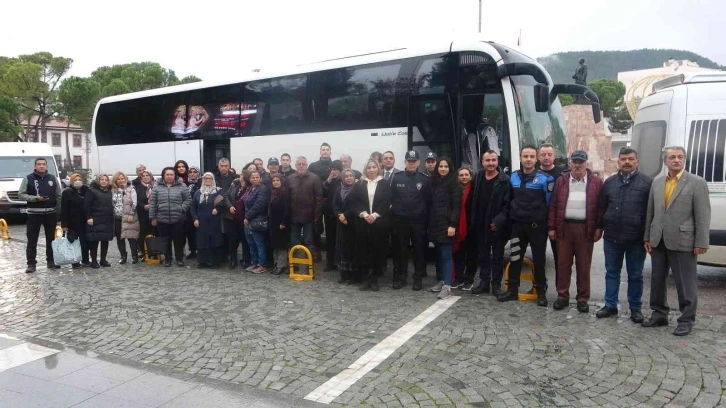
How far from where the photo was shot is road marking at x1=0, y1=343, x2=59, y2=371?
191 inches

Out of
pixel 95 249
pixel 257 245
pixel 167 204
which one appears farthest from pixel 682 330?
pixel 95 249

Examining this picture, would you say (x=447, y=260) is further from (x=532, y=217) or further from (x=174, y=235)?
(x=174, y=235)

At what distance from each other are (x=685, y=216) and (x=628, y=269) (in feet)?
2.94

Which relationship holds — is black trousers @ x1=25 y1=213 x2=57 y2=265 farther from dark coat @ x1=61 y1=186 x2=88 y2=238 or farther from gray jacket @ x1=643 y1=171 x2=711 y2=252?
gray jacket @ x1=643 y1=171 x2=711 y2=252

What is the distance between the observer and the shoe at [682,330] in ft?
17.4

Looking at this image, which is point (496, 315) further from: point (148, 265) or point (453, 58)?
point (148, 265)

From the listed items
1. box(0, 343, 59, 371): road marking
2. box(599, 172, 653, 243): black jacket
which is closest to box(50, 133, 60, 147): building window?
box(0, 343, 59, 371): road marking

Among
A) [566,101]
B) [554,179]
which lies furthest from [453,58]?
[566,101]

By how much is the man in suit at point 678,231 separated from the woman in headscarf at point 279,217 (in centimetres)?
517

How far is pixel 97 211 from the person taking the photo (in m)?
9.12

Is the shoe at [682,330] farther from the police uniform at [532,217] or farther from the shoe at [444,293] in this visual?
the shoe at [444,293]

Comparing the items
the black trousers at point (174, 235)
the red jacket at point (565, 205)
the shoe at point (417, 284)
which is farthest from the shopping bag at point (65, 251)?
the red jacket at point (565, 205)

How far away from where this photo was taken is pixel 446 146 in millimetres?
8555

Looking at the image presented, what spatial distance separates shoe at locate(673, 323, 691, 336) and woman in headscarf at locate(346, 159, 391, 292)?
3.64 meters
